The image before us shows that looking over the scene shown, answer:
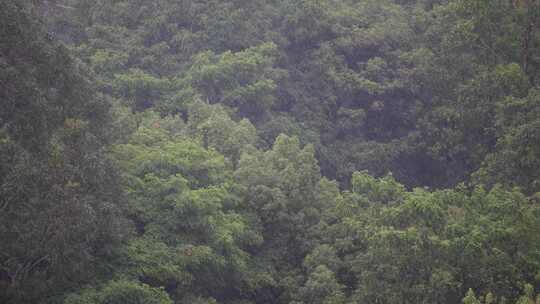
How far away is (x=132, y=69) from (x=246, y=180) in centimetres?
712

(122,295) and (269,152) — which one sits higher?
(269,152)

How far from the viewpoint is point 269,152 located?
55.6 ft

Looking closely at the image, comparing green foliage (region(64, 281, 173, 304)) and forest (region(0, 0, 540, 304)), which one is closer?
green foliage (region(64, 281, 173, 304))

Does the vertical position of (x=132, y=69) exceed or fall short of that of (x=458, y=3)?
it falls short

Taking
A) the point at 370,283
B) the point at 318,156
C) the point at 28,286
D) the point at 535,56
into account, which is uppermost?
the point at 535,56

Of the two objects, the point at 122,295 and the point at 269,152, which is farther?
the point at 269,152

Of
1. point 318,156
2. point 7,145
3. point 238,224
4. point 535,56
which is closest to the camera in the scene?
point 7,145

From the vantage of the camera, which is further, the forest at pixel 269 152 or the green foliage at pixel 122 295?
the forest at pixel 269 152

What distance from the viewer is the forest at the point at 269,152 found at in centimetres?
1161

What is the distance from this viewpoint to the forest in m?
11.6

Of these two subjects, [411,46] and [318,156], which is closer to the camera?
[318,156]

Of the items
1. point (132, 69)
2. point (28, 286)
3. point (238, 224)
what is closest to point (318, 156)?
point (132, 69)

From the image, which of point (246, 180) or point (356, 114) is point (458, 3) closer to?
point (356, 114)

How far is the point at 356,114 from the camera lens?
77.5 ft
